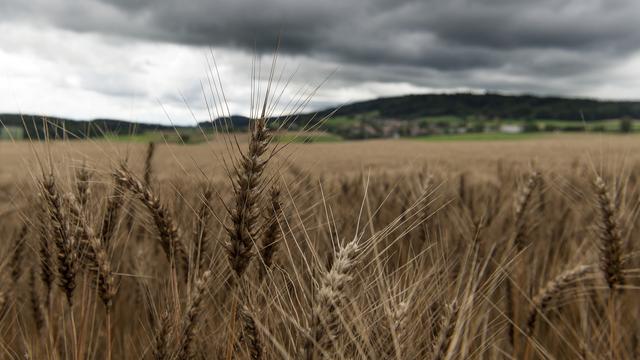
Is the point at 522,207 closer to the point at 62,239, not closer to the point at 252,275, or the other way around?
the point at 252,275

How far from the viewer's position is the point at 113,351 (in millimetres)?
2551

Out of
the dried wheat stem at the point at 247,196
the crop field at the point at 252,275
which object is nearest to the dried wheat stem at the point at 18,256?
the crop field at the point at 252,275

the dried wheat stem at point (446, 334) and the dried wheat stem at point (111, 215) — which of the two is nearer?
the dried wheat stem at point (446, 334)

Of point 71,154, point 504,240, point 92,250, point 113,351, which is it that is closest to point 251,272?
point 92,250

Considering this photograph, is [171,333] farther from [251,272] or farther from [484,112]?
[484,112]

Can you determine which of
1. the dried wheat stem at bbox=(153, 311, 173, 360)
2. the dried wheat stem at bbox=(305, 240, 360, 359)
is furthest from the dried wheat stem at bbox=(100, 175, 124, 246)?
the dried wheat stem at bbox=(305, 240, 360, 359)

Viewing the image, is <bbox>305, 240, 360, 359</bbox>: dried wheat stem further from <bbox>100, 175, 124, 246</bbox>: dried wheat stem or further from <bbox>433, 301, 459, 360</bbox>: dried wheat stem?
<bbox>100, 175, 124, 246</bbox>: dried wheat stem

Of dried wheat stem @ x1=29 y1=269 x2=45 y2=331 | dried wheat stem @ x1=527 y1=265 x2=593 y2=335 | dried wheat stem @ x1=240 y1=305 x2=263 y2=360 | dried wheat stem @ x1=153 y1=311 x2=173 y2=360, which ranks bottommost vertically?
dried wheat stem @ x1=29 y1=269 x2=45 y2=331

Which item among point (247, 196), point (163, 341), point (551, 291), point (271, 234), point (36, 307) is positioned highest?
point (247, 196)

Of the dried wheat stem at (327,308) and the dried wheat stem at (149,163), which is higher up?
the dried wheat stem at (149,163)

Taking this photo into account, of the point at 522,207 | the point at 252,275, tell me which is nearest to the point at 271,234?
the point at 252,275

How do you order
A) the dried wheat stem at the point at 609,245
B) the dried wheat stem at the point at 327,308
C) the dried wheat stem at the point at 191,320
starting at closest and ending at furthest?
the dried wheat stem at the point at 327,308
the dried wheat stem at the point at 191,320
the dried wheat stem at the point at 609,245

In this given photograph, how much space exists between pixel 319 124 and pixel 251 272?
64cm

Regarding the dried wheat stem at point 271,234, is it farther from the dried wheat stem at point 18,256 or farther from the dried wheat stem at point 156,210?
the dried wheat stem at point 18,256
